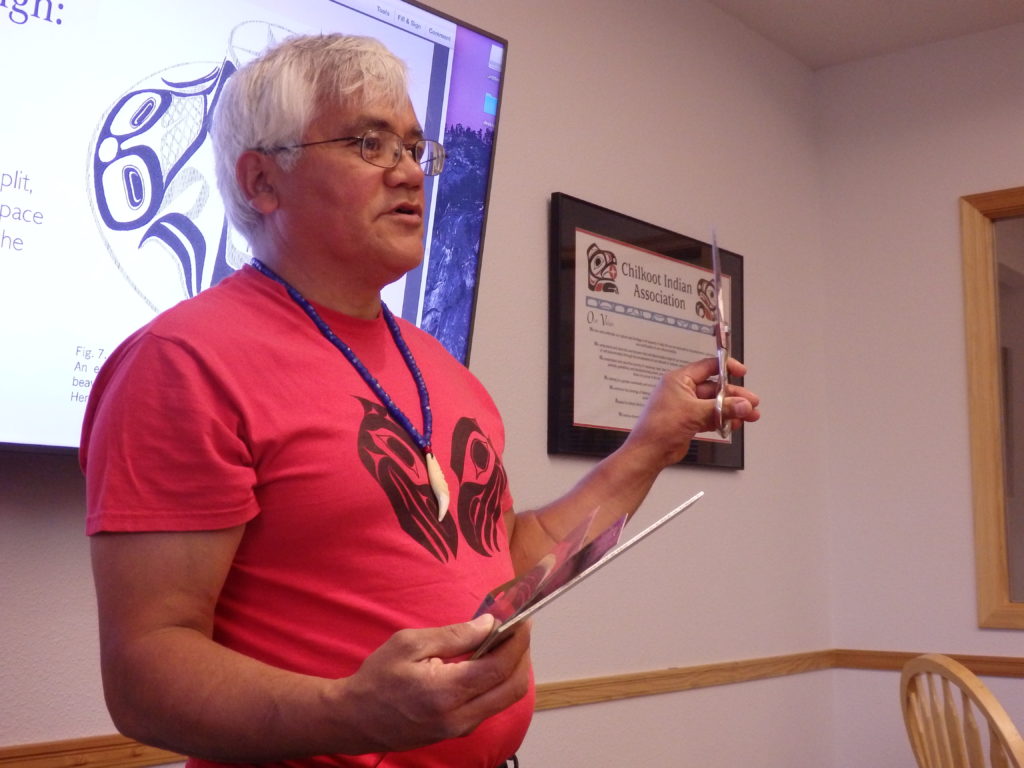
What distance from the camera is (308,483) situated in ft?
3.51

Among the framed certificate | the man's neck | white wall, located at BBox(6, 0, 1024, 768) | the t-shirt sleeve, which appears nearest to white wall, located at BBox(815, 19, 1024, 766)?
white wall, located at BBox(6, 0, 1024, 768)

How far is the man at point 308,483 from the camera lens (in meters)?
0.94

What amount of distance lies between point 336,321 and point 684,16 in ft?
7.72

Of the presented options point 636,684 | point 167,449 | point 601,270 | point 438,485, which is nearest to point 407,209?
point 438,485

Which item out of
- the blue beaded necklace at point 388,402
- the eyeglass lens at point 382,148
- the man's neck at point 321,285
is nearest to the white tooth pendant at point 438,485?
the blue beaded necklace at point 388,402

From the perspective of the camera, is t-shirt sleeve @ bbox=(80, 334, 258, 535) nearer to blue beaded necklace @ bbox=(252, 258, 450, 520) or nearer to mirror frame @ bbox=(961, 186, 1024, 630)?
blue beaded necklace @ bbox=(252, 258, 450, 520)

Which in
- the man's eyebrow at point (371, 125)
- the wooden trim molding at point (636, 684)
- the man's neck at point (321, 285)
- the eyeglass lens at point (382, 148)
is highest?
the man's eyebrow at point (371, 125)

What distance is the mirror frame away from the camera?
3318mm

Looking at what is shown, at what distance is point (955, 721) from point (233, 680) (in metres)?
1.65

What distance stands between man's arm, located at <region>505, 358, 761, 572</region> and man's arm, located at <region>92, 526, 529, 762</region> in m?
0.49

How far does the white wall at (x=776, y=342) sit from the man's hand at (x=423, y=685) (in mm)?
1587

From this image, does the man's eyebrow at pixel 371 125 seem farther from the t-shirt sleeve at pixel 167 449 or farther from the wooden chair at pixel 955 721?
the wooden chair at pixel 955 721

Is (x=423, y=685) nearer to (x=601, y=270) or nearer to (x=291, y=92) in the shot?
(x=291, y=92)

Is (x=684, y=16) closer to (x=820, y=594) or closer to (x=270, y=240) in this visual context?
(x=820, y=594)
